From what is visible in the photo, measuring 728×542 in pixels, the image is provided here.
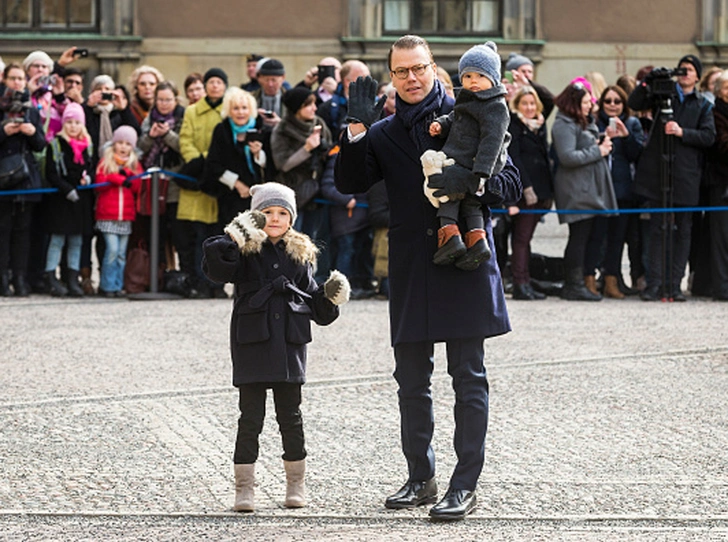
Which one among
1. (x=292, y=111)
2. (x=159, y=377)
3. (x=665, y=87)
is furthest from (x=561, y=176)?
(x=159, y=377)

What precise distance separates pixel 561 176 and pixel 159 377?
5.61 meters

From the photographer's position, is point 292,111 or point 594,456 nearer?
point 594,456

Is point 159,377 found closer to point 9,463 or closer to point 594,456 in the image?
point 9,463

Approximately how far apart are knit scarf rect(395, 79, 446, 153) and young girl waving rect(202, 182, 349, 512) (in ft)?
1.86

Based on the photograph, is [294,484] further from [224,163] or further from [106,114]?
[106,114]

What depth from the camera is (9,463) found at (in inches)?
292

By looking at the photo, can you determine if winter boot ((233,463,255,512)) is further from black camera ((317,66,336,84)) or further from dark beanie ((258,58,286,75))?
black camera ((317,66,336,84))

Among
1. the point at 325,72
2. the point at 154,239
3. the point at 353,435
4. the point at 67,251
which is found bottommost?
→ the point at 353,435

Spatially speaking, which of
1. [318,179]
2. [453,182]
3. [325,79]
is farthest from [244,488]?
[325,79]

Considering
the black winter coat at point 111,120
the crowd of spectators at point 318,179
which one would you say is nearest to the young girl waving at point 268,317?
the crowd of spectators at point 318,179

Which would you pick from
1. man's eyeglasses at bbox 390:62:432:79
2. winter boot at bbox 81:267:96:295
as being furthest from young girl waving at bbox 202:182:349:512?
winter boot at bbox 81:267:96:295

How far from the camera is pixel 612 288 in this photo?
14.7 m

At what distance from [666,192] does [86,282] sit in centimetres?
506

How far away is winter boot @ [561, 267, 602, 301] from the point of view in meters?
14.3
